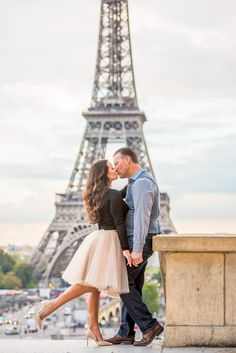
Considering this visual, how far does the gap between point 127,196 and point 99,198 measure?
0.37 meters

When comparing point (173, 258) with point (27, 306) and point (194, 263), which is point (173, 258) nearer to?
point (194, 263)

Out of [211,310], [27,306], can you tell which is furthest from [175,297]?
[27,306]

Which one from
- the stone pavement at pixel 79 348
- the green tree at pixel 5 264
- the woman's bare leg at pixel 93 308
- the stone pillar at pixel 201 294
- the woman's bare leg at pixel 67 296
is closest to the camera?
the stone pavement at pixel 79 348

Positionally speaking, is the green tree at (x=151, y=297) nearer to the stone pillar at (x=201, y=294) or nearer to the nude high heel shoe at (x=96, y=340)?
the nude high heel shoe at (x=96, y=340)

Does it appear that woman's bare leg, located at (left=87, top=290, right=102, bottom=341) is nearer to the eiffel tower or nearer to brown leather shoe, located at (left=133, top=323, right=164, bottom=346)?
brown leather shoe, located at (left=133, top=323, right=164, bottom=346)

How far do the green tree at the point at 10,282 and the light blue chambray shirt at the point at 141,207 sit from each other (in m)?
102

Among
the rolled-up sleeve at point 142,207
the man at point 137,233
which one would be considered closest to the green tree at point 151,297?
the man at point 137,233

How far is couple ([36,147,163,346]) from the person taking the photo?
449 inches

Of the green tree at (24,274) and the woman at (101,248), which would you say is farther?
the green tree at (24,274)

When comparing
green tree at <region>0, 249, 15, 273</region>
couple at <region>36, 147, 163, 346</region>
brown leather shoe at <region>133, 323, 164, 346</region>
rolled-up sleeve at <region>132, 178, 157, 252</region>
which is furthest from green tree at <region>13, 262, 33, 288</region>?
rolled-up sleeve at <region>132, 178, 157, 252</region>

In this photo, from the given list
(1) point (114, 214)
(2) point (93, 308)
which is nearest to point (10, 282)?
(2) point (93, 308)

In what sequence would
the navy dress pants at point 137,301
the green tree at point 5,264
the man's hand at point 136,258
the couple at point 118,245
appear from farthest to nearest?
the green tree at point 5,264, the navy dress pants at point 137,301, the couple at point 118,245, the man's hand at point 136,258

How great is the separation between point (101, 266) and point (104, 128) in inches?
3152

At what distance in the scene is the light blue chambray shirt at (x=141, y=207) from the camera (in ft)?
37.1
